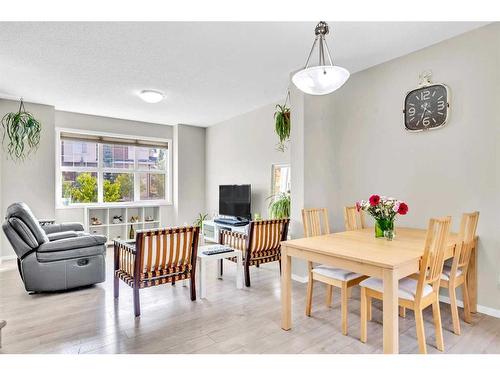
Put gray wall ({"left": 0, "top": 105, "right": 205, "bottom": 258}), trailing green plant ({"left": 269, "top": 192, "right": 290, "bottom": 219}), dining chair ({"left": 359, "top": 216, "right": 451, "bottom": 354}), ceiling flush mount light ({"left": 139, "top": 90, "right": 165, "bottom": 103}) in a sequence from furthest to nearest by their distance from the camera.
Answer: gray wall ({"left": 0, "top": 105, "right": 205, "bottom": 258}), trailing green plant ({"left": 269, "top": 192, "right": 290, "bottom": 219}), ceiling flush mount light ({"left": 139, "top": 90, "right": 165, "bottom": 103}), dining chair ({"left": 359, "top": 216, "right": 451, "bottom": 354})

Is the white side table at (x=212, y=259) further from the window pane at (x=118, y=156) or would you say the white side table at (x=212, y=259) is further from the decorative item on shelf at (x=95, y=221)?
the window pane at (x=118, y=156)

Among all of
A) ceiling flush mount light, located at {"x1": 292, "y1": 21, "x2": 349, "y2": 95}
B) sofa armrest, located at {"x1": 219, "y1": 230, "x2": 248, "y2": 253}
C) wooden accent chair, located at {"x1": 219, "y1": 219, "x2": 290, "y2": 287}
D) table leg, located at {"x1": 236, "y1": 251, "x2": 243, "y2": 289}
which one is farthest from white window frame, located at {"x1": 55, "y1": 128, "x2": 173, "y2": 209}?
ceiling flush mount light, located at {"x1": 292, "y1": 21, "x2": 349, "y2": 95}

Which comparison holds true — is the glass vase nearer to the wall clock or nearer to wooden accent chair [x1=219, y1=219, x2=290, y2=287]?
the wall clock

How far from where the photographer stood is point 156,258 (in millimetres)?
2846

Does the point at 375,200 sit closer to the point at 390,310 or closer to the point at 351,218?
the point at 351,218

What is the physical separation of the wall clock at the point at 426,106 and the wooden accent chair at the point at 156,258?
98.8 inches

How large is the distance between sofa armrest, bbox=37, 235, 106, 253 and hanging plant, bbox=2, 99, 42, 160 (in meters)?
2.37

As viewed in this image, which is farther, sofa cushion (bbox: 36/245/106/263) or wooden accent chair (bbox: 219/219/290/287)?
wooden accent chair (bbox: 219/219/290/287)

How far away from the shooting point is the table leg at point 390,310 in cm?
184

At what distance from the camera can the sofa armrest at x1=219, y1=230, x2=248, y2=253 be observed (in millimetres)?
3689

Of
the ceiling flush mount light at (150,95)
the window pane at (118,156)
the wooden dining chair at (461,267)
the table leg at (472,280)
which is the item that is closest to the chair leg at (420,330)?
the wooden dining chair at (461,267)
